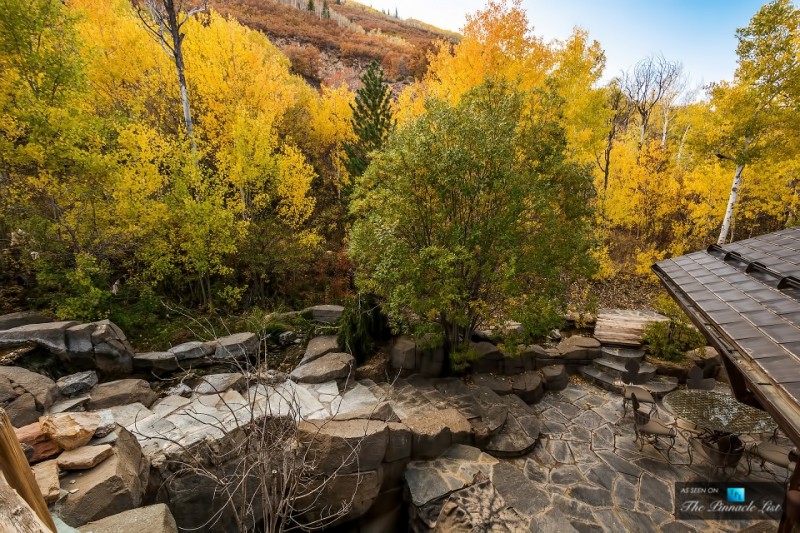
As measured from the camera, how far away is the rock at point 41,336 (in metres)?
6.80

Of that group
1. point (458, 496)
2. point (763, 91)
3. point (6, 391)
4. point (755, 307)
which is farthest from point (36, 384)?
point (763, 91)

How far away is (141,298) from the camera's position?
10.1m

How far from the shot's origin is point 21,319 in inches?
319

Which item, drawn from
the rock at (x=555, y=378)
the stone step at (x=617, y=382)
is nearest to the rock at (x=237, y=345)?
the rock at (x=555, y=378)

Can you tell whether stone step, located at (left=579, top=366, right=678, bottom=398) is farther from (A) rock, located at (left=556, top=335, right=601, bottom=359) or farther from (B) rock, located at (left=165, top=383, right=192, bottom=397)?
(B) rock, located at (left=165, top=383, right=192, bottom=397)

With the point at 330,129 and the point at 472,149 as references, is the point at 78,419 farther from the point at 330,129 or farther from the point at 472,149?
the point at 330,129

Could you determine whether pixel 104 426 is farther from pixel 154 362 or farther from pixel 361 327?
pixel 361 327

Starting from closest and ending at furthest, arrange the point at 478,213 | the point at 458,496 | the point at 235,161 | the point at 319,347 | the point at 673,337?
the point at 458,496, the point at 478,213, the point at 319,347, the point at 673,337, the point at 235,161

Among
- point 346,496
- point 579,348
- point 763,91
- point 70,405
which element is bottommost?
point 346,496

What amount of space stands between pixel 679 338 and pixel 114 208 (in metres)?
15.4

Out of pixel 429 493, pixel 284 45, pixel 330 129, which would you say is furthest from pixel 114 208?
pixel 284 45

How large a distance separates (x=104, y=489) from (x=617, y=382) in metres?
10.2

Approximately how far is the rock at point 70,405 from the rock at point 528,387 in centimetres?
831

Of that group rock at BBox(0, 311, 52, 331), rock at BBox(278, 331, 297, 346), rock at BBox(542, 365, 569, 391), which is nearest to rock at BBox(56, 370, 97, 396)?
rock at BBox(0, 311, 52, 331)
